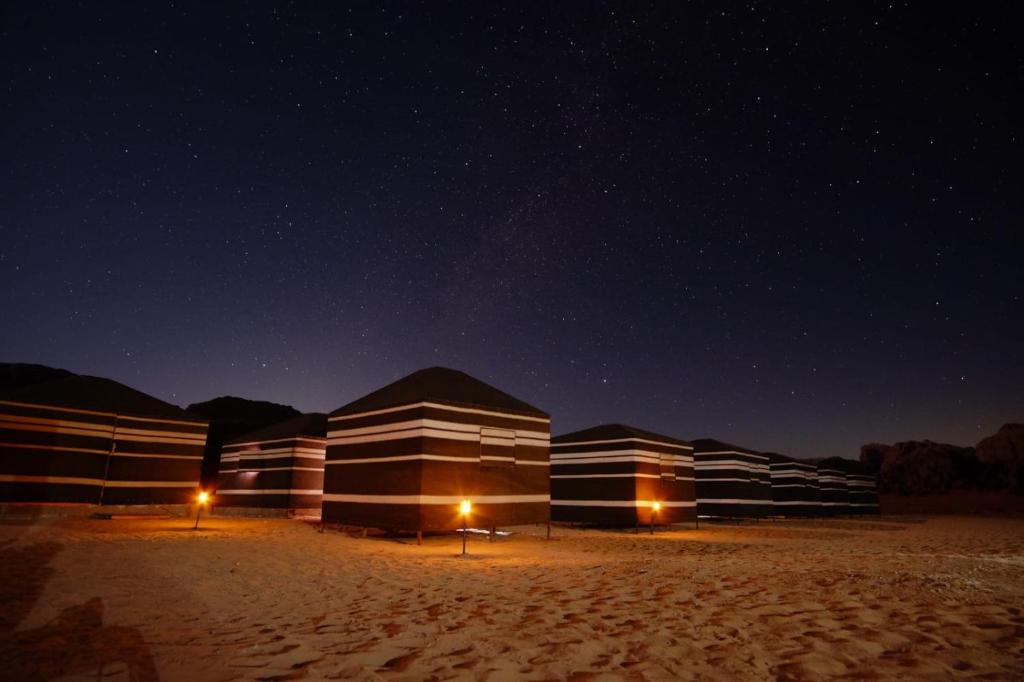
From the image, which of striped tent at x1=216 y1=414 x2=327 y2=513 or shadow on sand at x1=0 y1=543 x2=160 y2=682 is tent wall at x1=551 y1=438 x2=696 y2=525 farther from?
shadow on sand at x1=0 y1=543 x2=160 y2=682

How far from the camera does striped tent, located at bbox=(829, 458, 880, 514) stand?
144 feet

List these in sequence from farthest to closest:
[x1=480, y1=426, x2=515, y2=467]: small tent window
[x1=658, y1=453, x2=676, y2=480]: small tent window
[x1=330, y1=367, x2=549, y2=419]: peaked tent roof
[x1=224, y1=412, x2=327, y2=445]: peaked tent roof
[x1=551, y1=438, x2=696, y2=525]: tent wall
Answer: [x1=224, y1=412, x2=327, y2=445]: peaked tent roof → [x1=658, y1=453, x2=676, y2=480]: small tent window → [x1=551, y1=438, x2=696, y2=525]: tent wall → [x1=480, y1=426, x2=515, y2=467]: small tent window → [x1=330, y1=367, x2=549, y2=419]: peaked tent roof

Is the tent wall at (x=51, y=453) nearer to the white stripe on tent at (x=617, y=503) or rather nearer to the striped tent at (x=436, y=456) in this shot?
the striped tent at (x=436, y=456)

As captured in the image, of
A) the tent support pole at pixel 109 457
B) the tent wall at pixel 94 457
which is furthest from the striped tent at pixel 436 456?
the tent support pole at pixel 109 457

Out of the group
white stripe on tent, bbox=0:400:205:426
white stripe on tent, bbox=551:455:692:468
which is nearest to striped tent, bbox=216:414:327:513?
white stripe on tent, bbox=0:400:205:426

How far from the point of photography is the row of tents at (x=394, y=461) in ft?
53.5

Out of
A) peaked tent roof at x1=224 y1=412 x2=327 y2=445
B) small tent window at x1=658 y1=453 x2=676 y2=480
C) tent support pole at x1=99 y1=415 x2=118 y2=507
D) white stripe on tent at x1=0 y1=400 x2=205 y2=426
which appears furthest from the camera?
peaked tent roof at x1=224 y1=412 x2=327 y2=445

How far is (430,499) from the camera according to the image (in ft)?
50.8

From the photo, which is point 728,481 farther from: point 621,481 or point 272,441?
point 272,441

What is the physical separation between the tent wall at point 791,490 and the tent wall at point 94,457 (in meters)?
36.4

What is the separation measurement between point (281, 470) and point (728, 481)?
85.1ft

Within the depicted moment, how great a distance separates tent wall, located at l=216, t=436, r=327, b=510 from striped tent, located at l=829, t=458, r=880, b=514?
1647 inches

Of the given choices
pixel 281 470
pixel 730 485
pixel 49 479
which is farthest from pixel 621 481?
pixel 49 479

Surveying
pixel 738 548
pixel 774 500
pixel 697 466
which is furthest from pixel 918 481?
pixel 738 548
